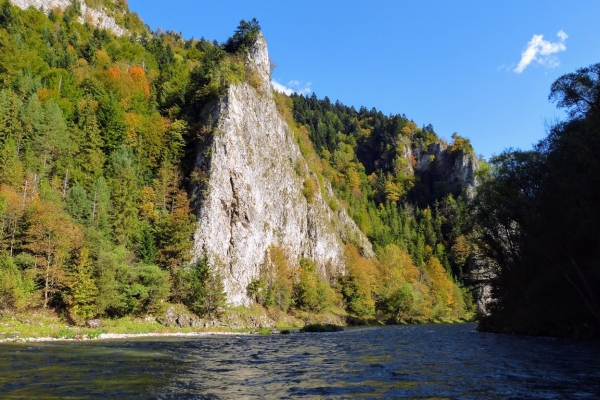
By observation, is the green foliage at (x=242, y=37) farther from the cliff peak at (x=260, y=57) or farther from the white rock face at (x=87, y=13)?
the white rock face at (x=87, y=13)

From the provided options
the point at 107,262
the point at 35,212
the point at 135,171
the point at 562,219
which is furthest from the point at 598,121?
the point at 135,171

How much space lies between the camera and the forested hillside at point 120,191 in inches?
1972

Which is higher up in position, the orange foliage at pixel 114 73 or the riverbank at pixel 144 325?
the orange foliage at pixel 114 73

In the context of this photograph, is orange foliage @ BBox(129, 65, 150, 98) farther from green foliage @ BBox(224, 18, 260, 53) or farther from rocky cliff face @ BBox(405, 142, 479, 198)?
rocky cliff face @ BBox(405, 142, 479, 198)

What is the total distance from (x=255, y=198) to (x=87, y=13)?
103 m

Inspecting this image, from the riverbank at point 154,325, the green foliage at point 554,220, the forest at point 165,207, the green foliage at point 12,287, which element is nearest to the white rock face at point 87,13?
the forest at point 165,207

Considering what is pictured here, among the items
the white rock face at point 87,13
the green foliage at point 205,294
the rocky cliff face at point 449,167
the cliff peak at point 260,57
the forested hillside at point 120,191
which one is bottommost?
the green foliage at point 205,294

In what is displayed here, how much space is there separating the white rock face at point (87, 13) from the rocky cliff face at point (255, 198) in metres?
64.1

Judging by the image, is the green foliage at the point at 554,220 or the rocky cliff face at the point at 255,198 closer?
the green foliage at the point at 554,220

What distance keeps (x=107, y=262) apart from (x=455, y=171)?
6521 inches

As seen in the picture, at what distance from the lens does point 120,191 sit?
223ft

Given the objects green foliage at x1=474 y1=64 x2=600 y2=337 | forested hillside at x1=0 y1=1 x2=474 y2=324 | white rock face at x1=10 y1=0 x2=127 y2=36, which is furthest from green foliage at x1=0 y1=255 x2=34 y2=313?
white rock face at x1=10 y1=0 x2=127 y2=36

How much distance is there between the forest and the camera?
102 ft

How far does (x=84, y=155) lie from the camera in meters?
71.9
